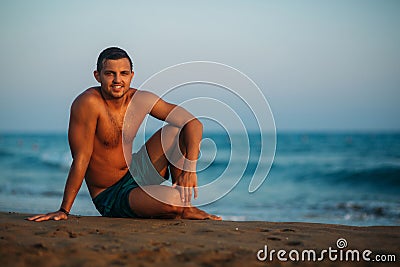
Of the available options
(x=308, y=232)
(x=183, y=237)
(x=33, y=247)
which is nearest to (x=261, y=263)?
(x=183, y=237)

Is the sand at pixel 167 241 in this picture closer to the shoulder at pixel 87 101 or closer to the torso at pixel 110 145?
the torso at pixel 110 145

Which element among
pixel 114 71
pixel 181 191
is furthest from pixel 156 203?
pixel 114 71

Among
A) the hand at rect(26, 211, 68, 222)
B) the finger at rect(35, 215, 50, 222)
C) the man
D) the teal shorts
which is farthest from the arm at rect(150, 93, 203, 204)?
the finger at rect(35, 215, 50, 222)

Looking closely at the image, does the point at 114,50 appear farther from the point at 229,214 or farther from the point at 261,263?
the point at 229,214

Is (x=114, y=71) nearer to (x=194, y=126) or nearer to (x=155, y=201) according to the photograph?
(x=194, y=126)

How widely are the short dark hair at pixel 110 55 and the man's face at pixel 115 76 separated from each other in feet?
0.09

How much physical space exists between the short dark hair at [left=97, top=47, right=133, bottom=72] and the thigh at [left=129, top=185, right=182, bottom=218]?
1.07 meters

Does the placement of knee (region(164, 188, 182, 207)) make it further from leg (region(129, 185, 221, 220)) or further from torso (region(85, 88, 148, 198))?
torso (region(85, 88, 148, 198))

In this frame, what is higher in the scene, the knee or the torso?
the torso

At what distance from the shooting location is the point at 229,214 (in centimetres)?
779

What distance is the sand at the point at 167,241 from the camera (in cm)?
279

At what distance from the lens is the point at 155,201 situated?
13.3 ft

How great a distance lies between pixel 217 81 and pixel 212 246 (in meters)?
1.87

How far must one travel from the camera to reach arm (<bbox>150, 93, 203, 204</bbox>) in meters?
4.01
